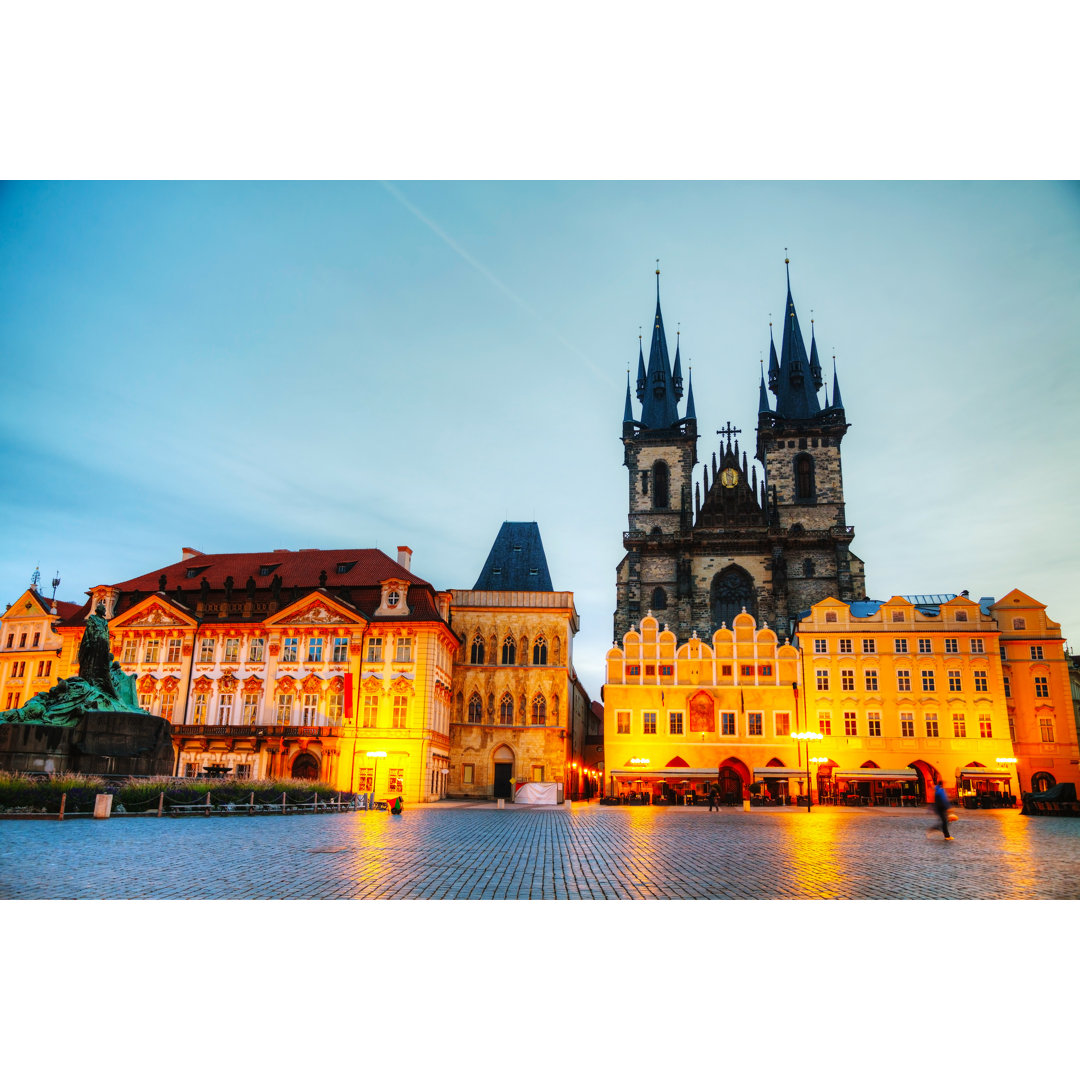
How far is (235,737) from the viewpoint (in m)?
39.9

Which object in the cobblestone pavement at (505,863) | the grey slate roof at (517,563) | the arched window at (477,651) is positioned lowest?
the cobblestone pavement at (505,863)

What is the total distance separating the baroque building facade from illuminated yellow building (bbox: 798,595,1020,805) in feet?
43.7

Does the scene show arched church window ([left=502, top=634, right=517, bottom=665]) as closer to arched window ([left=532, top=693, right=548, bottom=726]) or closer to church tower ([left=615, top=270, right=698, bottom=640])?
arched window ([left=532, top=693, right=548, bottom=726])

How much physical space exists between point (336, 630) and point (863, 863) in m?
32.0

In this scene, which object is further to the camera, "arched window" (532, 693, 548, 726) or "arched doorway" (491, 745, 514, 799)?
"arched window" (532, 693, 548, 726)

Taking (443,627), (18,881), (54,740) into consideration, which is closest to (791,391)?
(443,627)

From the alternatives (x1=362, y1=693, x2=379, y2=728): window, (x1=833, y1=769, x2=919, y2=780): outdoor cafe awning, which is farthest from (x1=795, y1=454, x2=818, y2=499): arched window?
(x1=362, y1=693, x2=379, y2=728): window

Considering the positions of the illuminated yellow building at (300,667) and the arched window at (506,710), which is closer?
the illuminated yellow building at (300,667)

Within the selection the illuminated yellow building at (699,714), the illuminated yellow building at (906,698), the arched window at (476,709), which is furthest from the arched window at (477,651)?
the illuminated yellow building at (906,698)

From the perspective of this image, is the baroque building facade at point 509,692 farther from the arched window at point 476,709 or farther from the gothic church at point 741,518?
the gothic church at point 741,518

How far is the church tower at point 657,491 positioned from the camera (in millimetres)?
63406

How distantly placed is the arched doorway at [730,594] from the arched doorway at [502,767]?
22328mm

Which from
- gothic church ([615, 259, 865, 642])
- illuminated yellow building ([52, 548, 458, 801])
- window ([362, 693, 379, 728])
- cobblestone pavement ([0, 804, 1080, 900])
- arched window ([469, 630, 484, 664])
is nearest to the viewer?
cobblestone pavement ([0, 804, 1080, 900])

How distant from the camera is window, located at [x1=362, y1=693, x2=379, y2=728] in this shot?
133ft
